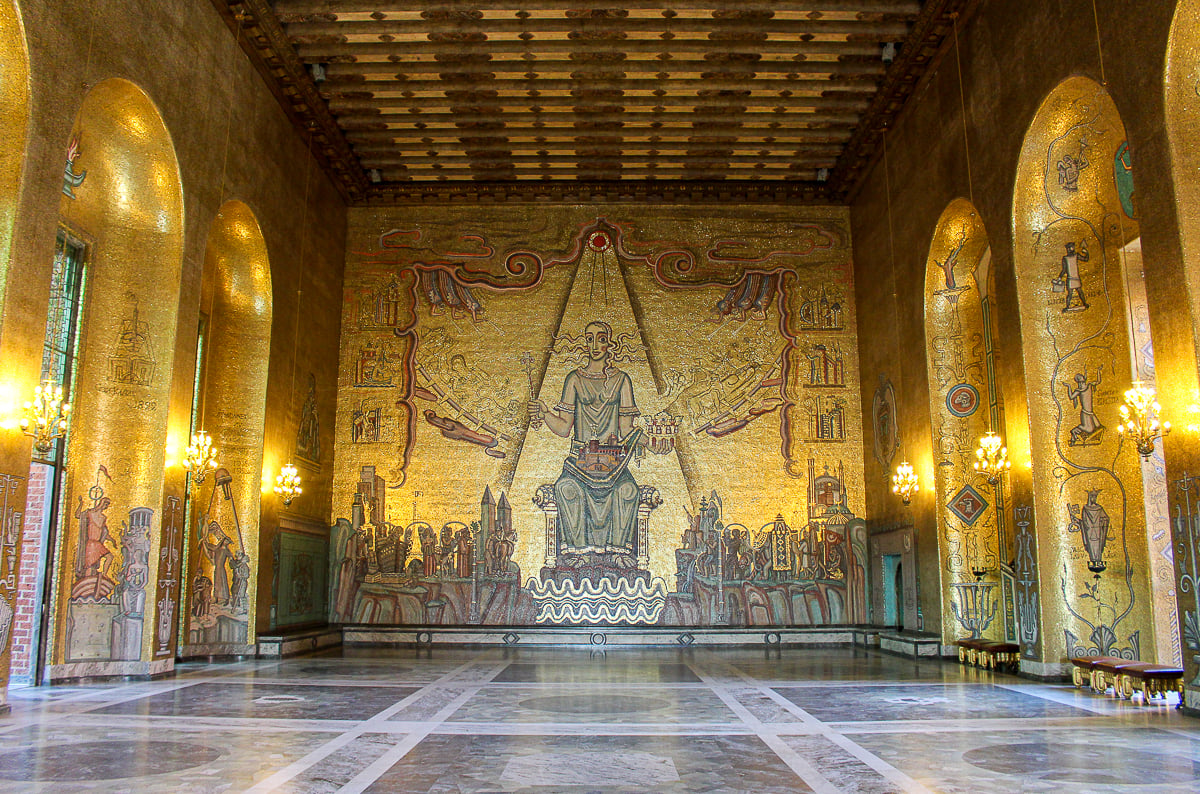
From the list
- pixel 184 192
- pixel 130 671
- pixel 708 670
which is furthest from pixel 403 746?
pixel 184 192

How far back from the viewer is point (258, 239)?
1293 centimetres

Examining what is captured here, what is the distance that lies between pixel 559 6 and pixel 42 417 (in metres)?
7.97

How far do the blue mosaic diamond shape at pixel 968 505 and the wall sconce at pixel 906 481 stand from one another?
559mm

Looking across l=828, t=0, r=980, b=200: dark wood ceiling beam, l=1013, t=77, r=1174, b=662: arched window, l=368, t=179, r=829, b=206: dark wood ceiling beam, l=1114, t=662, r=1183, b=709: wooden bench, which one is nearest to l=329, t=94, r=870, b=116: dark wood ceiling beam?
l=828, t=0, r=980, b=200: dark wood ceiling beam

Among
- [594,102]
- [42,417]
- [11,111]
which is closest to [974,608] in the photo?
[594,102]

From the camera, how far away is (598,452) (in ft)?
51.6

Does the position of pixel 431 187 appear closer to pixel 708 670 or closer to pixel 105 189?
pixel 105 189

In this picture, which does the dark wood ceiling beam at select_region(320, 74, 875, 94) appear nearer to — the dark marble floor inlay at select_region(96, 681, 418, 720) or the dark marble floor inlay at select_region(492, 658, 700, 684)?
the dark marble floor inlay at select_region(492, 658, 700, 684)

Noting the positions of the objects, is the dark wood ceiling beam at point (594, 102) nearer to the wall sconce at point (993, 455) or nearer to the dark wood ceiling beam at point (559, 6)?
the dark wood ceiling beam at point (559, 6)

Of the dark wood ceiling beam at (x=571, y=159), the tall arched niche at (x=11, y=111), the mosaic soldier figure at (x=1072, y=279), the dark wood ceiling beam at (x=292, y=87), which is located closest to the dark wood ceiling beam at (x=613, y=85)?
the dark wood ceiling beam at (x=292, y=87)

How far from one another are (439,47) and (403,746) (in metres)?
9.84

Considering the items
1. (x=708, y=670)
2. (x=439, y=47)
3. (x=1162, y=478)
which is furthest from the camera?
(x=439, y=47)

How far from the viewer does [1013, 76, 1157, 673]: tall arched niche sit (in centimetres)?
936

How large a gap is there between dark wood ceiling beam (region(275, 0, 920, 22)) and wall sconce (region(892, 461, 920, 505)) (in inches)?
247
